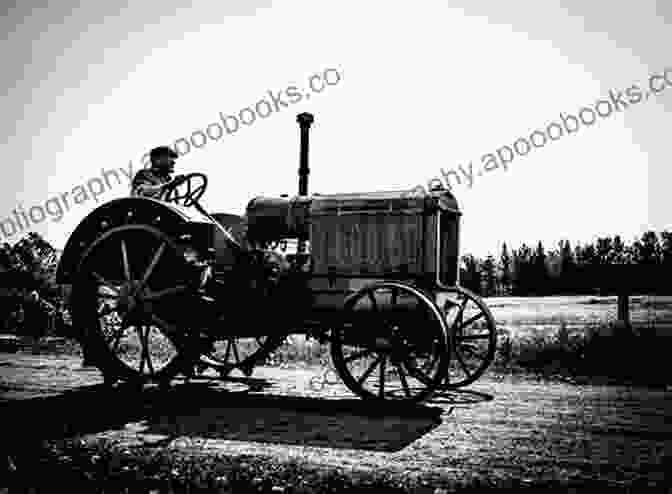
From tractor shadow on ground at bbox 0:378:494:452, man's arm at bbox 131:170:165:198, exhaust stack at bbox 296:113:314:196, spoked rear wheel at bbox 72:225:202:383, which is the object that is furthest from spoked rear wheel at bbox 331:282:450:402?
exhaust stack at bbox 296:113:314:196

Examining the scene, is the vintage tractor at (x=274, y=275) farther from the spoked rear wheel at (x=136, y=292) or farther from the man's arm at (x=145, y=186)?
the man's arm at (x=145, y=186)

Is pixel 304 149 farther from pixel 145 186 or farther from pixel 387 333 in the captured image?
pixel 387 333

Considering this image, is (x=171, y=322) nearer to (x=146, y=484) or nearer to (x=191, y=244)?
(x=191, y=244)

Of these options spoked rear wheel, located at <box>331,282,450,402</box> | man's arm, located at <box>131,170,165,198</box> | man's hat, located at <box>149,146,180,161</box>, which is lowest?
spoked rear wheel, located at <box>331,282,450,402</box>

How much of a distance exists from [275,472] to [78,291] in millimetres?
3705

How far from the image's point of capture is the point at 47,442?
3773mm

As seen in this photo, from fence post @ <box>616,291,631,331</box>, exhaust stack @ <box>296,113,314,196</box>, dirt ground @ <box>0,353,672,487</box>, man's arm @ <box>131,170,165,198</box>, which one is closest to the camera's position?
dirt ground @ <box>0,353,672,487</box>

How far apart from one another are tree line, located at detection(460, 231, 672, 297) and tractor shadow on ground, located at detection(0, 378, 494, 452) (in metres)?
2.99

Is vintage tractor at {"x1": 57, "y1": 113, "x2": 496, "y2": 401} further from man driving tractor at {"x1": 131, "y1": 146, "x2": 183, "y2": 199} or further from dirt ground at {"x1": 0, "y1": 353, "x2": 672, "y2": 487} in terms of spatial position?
dirt ground at {"x1": 0, "y1": 353, "x2": 672, "y2": 487}

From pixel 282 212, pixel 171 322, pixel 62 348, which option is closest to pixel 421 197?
pixel 282 212

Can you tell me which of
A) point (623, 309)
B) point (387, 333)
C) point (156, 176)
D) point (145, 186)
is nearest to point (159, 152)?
point (156, 176)

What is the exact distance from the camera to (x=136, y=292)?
18.0ft

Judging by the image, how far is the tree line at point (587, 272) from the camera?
910 cm

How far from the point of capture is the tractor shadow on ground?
3.89m
